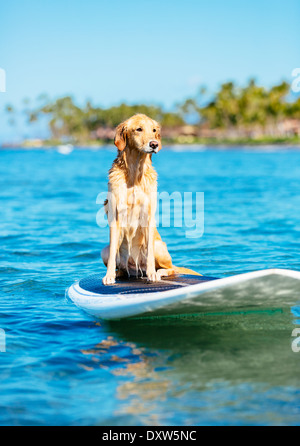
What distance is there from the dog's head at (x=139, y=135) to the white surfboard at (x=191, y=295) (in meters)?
1.61

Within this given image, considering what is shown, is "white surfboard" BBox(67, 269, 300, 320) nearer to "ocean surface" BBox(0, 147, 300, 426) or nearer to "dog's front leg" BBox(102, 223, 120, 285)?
"dog's front leg" BBox(102, 223, 120, 285)

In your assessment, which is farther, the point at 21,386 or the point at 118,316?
the point at 118,316

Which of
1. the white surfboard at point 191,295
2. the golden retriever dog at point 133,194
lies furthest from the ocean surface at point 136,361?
the golden retriever dog at point 133,194

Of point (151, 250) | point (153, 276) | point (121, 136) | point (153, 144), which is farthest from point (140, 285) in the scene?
point (121, 136)

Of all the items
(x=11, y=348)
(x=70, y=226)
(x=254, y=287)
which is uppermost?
(x=70, y=226)

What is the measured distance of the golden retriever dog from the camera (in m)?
6.98

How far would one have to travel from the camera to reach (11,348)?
6586 mm

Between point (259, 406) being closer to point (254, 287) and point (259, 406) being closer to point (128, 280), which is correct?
point (254, 287)

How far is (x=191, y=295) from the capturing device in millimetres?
6176

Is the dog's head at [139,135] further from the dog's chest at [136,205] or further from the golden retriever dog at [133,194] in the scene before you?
the dog's chest at [136,205]

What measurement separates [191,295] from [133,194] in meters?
1.60

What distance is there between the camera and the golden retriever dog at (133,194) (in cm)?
698

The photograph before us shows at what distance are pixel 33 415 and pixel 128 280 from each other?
2.73m

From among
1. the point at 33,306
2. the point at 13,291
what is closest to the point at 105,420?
the point at 33,306
